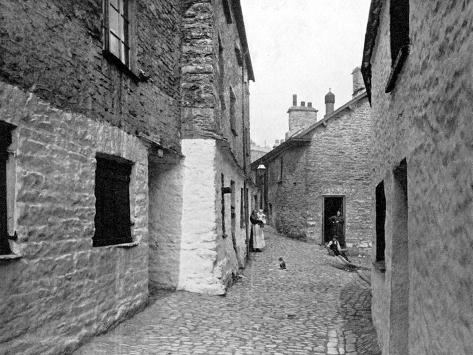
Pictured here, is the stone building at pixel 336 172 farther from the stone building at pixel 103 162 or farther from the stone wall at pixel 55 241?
A: the stone wall at pixel 55 241

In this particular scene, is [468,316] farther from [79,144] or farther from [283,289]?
[283,289]

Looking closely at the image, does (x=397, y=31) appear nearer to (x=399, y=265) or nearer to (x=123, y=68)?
(x=399, y=265)

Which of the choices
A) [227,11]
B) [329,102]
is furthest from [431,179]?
[329,102]

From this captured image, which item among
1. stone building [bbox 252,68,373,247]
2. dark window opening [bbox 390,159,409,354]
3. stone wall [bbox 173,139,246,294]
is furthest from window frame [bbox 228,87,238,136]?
dark window opening [bbox 390,159,409,354]

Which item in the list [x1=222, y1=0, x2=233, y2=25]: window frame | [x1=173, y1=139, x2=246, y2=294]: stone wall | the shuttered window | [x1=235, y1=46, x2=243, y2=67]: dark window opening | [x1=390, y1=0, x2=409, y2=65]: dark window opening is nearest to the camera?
the shuttered window

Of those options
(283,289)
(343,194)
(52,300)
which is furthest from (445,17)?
(343,194)

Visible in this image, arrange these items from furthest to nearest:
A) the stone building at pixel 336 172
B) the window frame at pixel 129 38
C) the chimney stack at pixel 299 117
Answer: the chimney stack at pixel 299 117 < the stone building at pixel 336 172 < the window frame at pixel 129 38

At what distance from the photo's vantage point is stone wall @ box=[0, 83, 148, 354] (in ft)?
13.1

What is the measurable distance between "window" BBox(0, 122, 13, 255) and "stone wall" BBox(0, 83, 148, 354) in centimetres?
6

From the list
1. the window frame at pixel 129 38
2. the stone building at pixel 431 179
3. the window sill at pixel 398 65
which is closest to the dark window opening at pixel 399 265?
the stone building at pixel 431 179

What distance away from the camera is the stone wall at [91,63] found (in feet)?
13.6

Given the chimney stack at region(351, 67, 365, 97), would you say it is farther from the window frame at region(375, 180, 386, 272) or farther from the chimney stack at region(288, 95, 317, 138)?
the window frame at region(375, 180, 386, 272)

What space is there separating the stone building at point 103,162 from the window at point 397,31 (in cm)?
336

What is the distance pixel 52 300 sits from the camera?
14.6ft
